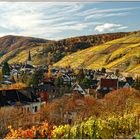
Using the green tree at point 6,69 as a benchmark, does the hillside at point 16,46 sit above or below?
above

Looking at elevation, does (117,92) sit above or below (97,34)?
below

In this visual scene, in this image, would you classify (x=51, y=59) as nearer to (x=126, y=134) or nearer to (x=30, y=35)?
(x=30, y=35)

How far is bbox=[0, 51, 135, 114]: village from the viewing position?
19.9 feet

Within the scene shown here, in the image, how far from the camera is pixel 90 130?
602 cm

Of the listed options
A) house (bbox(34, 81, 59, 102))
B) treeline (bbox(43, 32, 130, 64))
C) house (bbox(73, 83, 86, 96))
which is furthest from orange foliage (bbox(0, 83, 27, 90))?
house (bbox(73, 83, 86, 96))

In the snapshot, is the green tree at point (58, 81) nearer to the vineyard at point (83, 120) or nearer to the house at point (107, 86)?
the vineyard at point (83, 120)

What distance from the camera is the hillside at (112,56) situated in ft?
19.8

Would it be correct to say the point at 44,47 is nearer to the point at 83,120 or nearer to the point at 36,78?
the point at 36,78

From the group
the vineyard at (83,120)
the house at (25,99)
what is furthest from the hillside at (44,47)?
the vineyard at (83,120)

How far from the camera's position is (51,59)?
614 centimetres

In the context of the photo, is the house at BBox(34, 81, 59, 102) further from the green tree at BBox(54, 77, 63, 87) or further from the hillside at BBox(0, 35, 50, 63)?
the hillside at BBox(0, 35, 50, 63)

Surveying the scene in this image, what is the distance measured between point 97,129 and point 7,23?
4.33 feet

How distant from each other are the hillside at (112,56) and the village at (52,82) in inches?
2.4

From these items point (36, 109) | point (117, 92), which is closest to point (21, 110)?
point (36, 109)
